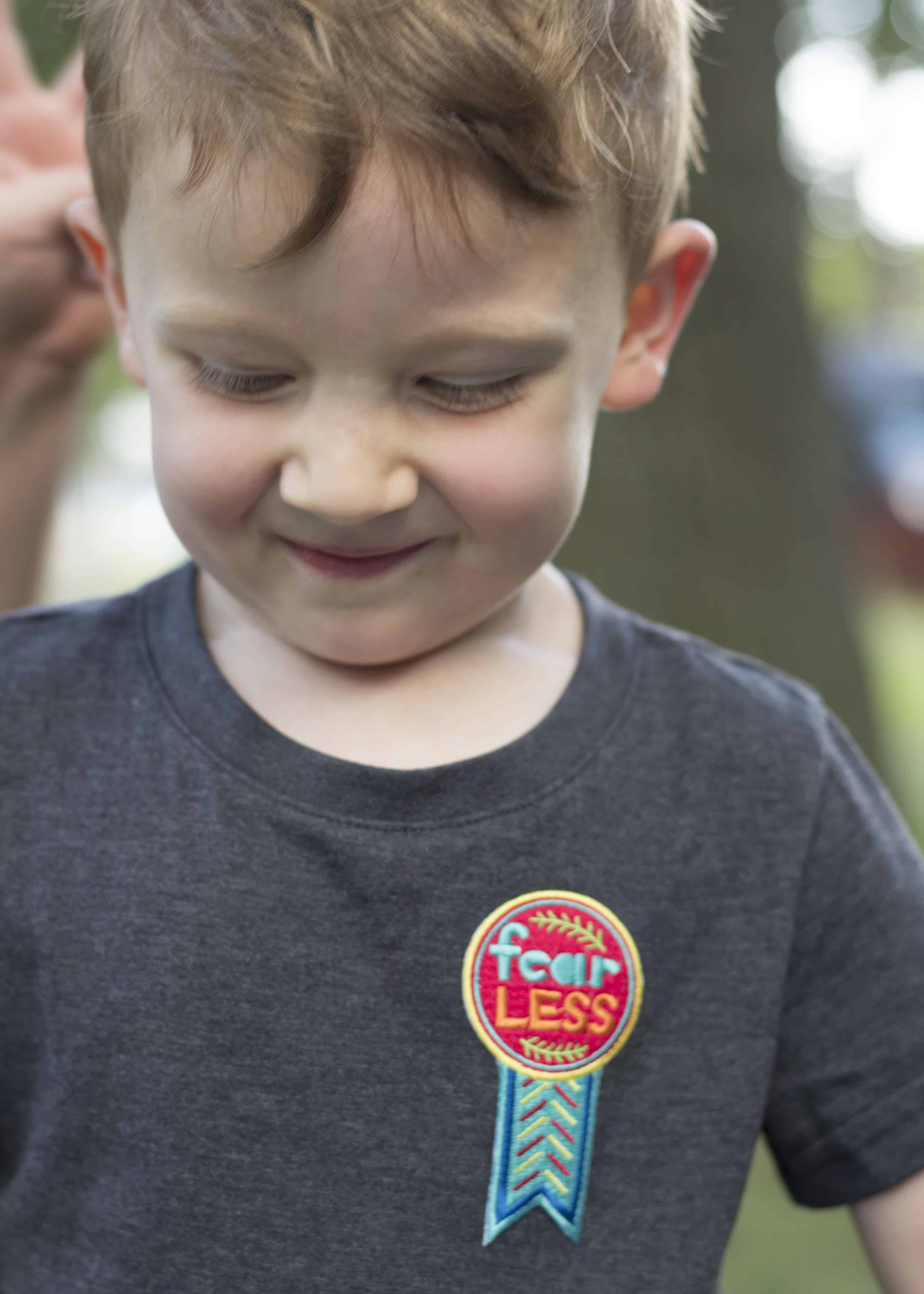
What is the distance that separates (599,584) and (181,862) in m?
1.64

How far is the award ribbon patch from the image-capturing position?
1.04 metres

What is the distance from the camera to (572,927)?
Result: 107 centimetres

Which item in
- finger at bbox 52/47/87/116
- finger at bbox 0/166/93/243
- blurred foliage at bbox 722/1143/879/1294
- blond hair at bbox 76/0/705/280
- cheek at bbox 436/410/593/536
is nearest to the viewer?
blond hair at bbox 76/0/705/280

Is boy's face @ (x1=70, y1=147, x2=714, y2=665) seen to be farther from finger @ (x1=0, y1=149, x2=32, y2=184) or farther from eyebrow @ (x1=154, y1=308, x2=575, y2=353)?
finger @ (x1=0, y1=149, x2=32, y2=184)

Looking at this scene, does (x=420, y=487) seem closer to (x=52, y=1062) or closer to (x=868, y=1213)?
(x=52, y=1062)

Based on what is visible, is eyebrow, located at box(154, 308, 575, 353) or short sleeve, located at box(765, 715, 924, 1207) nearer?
eyebrow, located at box(154, 308, 575, 353)

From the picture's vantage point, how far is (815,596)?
2.81 meters

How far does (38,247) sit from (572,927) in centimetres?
94

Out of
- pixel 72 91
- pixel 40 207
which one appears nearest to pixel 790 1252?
pixel 40 207

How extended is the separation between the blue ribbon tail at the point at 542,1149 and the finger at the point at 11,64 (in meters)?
1.40

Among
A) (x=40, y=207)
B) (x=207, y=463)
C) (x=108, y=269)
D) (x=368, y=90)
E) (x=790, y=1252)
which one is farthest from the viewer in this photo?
(x=790, y=1252)

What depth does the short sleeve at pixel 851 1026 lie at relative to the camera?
3.75ft

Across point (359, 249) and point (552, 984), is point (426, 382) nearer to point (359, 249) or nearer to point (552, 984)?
point (359, 249)

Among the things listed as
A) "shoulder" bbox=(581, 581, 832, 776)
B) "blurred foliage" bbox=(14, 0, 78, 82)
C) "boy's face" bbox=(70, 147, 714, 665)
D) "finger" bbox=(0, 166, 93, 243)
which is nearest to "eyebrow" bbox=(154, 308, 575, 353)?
"boy's face" bbox=(70, 147, 714, 665)
